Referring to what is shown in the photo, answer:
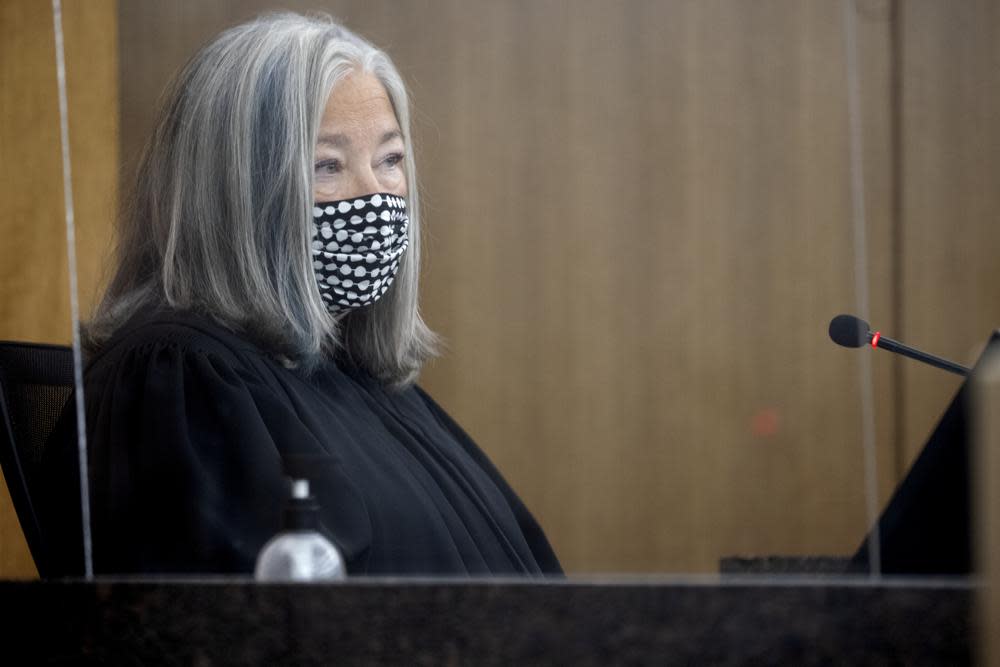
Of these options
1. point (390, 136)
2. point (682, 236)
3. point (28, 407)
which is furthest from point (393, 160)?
point (28, 407)

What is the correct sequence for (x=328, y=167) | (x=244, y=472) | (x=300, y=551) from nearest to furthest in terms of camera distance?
(x=300, y=551)
(x=244, y=472)
(x=328, y=167)

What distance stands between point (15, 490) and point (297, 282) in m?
0.39

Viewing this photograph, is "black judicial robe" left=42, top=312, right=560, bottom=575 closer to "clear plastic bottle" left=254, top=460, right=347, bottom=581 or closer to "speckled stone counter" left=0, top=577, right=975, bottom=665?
"clear plastic bottle" left=254, top=460, right=347, bottom=581

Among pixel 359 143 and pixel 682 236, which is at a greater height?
pixel 359 143

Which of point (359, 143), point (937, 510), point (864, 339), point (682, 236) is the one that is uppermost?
point (359, 143)

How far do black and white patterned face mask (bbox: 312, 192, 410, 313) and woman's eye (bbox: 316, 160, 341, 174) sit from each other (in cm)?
4

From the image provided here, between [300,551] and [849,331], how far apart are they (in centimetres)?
62

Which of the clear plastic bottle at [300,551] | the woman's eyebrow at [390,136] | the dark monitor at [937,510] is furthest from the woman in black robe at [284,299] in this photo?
the dark monitor at [937,510]

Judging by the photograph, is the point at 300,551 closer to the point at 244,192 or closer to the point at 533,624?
the point at 533,624

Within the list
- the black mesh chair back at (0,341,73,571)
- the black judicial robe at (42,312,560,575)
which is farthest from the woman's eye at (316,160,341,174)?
the black mesh chair back at (0,341,73,571)

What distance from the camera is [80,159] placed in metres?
1.35

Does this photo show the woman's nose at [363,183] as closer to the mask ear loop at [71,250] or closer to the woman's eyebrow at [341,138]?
the woman's eyebrow at [341,138]

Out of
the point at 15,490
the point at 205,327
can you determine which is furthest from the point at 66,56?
the point at 15,490

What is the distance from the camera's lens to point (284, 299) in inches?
54.0
